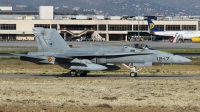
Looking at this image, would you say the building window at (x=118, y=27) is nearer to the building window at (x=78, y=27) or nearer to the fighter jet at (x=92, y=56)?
the building window at (x=78, y=27)

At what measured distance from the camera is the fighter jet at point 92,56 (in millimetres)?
42031

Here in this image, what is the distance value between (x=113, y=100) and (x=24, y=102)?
4.72m

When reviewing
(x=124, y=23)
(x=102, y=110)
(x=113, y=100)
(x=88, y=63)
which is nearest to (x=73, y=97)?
(x=113, y=100)

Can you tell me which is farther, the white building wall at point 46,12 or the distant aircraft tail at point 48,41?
the white building wall at point 46,12

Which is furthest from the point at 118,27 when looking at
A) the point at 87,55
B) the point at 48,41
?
the point at 87,55

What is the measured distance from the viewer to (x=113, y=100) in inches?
1141

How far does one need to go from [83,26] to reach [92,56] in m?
124

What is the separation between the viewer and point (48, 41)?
1720 inches

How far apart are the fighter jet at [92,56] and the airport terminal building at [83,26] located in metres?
114

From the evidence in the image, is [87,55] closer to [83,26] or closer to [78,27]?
[78,27]

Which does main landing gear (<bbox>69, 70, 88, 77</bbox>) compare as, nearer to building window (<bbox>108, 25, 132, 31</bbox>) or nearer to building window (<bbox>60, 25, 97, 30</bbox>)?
building window (<bbox>60, 25, 97, 30</bbox>)

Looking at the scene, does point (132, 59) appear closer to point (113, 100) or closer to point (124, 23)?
point (113, 100)

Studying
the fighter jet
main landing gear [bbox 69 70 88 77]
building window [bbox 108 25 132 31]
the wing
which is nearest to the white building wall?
building window [bbox 108 25 132 31]

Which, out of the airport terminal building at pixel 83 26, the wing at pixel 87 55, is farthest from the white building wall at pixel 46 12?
the wing at pixel 87 55
